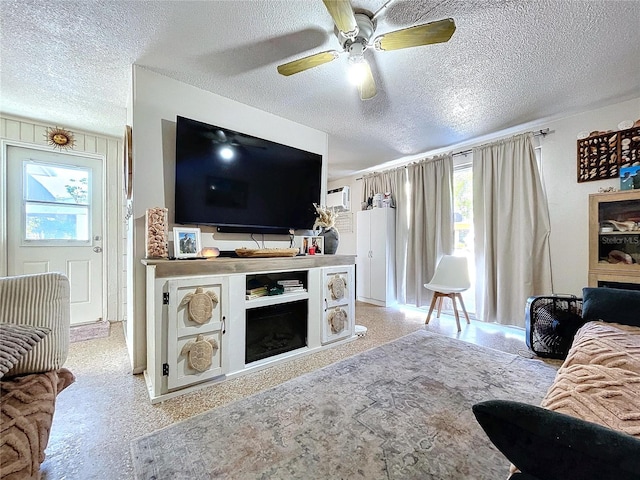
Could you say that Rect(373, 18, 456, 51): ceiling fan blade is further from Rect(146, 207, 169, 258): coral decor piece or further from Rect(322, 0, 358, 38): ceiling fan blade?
Rect(146, 207, 169, 258): coral decor piece

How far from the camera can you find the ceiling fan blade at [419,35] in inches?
52.5

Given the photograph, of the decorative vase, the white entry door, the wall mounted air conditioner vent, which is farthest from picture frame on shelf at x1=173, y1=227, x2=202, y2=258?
the wall mounted air conditioner vent

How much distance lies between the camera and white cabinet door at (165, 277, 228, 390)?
1722 millimetres

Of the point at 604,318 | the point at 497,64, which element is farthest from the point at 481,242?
the point at 497,64

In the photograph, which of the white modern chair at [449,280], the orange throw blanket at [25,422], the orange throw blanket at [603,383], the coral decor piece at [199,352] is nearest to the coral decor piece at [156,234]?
the coral decor piece at [199,352]

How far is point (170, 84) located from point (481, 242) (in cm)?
364

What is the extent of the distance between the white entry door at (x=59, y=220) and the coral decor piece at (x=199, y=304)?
234 cm

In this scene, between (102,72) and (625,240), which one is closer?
(102,72)

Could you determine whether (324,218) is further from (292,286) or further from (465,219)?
(465,219)

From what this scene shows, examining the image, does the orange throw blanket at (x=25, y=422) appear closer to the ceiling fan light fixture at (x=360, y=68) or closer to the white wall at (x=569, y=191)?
the ceiling fan light fixture at (x=360, y=68)

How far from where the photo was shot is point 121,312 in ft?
10.9

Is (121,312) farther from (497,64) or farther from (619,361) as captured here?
(497,64)

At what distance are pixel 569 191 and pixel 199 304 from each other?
364cm

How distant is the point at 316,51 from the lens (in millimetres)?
1861
